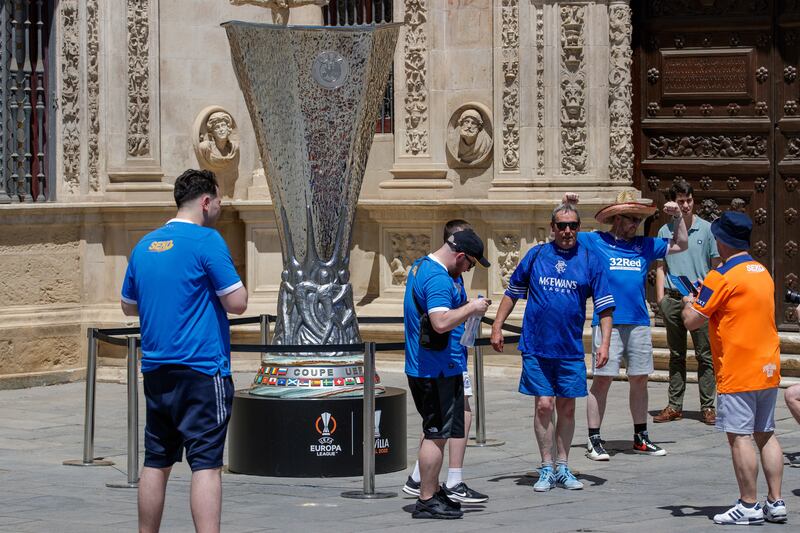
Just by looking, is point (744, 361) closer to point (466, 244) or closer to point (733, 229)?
point (733, 229)

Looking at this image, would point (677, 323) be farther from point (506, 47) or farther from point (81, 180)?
point (81, 180)

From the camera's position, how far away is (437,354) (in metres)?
9.23

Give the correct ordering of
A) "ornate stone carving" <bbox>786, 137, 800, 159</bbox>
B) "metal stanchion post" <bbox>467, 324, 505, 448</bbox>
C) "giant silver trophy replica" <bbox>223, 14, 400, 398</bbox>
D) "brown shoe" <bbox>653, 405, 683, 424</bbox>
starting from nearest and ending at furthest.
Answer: "giant silver trophy replica" <bbox>223, 14, 400, 398</bbox>
"metal stanchion post" <bbox>467, 324, 505, 448</bbox>
"brown shoe" <bbox>653, 405, 683, 424</bbox>
"ornate stone carving" <bbox>786, 137, 800, 159</bbox>

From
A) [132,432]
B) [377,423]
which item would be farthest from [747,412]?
[132,432]

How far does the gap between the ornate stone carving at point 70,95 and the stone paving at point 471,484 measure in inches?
147

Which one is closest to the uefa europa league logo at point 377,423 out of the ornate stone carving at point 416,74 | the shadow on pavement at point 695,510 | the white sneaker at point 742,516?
the shadow on pavement at point 695,510

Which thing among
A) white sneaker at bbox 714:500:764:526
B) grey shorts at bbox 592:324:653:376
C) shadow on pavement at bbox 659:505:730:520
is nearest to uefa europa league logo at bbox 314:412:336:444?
grey shorts at bbox 592:324:653:376

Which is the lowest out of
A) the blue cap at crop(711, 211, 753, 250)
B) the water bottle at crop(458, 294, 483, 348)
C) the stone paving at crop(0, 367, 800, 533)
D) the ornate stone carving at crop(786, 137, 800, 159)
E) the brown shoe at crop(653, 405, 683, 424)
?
the stone paving at crop(0, 367, 800, 533)

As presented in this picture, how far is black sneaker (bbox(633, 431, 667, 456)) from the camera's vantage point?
1141 cm

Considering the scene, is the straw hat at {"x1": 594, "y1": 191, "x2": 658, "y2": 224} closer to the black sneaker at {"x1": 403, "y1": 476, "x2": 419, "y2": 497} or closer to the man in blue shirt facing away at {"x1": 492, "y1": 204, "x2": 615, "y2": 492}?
the man in blue shirt facing away at {"x1": 492, "y1": 204, "x2": 615, "y2": 492}

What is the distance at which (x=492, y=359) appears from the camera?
1617 centimetres

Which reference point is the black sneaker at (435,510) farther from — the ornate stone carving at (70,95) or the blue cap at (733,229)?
the ornate stone carving at (70,95)

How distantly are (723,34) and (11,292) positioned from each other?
7011mm

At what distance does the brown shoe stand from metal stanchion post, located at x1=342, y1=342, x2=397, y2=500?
3.51 meters
